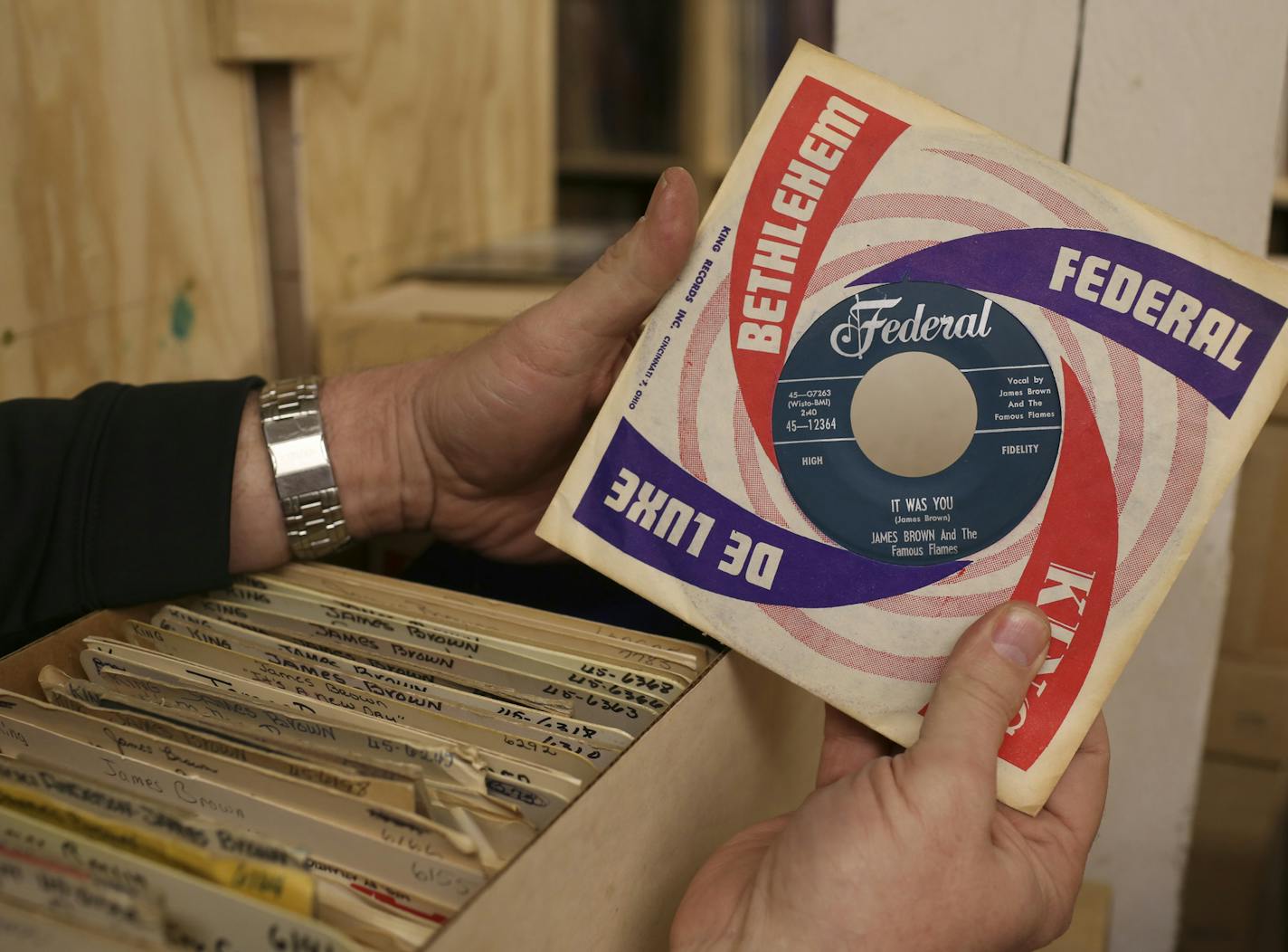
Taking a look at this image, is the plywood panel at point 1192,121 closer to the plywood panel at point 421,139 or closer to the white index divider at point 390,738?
the white index divider at point 390,738

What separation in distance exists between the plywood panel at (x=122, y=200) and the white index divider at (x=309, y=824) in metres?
0.49

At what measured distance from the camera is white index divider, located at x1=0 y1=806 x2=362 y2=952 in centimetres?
36

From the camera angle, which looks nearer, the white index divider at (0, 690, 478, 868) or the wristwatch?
the white index divider at (0, 690, 478, 868)

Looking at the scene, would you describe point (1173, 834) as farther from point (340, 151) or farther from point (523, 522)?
point (340, 151)

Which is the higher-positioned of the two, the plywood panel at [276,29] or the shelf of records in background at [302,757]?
the plywood panel at [276,29]

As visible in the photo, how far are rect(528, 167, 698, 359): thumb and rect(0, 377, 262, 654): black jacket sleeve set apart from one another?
8.2 inches

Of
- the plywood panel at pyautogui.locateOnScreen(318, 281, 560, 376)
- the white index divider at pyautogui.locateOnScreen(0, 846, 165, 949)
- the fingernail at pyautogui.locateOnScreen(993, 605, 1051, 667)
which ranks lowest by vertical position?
the white index divider at pyautogui.locateOnScreen(0, 846, 165, 949)

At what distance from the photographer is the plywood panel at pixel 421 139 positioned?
43.5 inches

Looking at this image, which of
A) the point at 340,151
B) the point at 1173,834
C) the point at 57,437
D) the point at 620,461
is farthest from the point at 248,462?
the point at 1173,834

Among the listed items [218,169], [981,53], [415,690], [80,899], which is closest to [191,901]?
[80,899]

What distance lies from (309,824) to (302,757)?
0.15 ft

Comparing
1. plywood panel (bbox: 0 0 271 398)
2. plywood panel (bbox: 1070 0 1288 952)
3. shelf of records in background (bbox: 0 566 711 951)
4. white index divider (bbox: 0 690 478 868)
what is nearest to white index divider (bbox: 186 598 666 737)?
shelf of records in background (bbox: 0 566 711 951)

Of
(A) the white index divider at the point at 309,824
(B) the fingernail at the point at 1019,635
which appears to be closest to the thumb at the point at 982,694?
(B) the fingernail at the point at 1019,635

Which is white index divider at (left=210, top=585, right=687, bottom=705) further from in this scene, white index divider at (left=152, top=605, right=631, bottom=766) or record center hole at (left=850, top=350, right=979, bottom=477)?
record center hole at (left=850, top=350, right=979, bottom=477)
